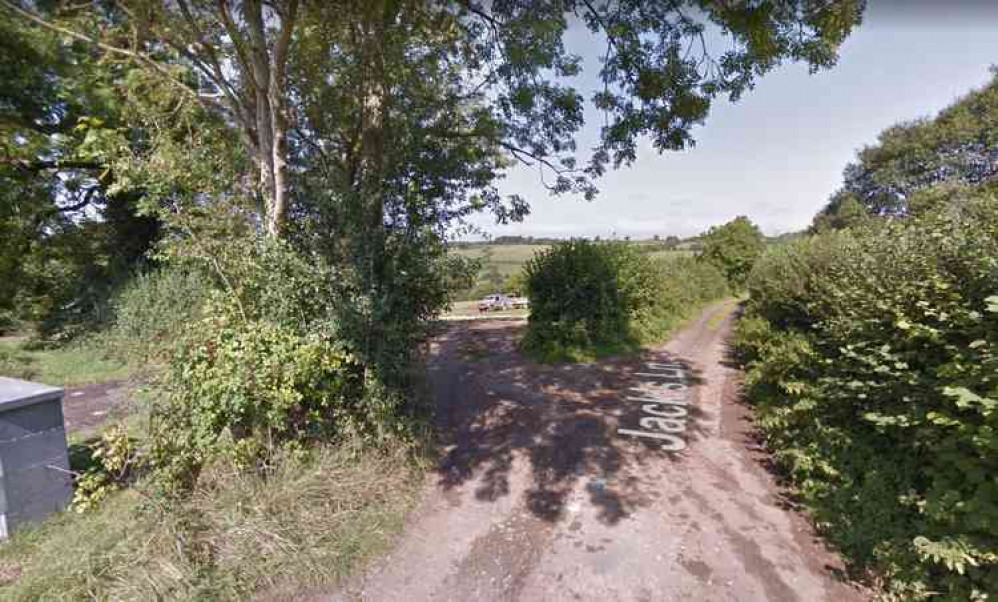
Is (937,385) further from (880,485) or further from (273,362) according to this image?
(273,362)

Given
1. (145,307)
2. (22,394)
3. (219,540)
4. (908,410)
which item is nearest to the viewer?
(219,540)

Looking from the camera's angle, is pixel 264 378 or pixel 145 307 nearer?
pixel 264 378

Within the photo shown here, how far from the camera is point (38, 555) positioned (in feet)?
9.36

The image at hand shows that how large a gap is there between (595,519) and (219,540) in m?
3.11

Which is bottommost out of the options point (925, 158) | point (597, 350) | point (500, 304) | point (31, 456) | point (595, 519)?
point (500, 304)

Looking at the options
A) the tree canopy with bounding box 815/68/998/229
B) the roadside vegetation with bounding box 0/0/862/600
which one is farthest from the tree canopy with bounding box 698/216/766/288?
the roadside vegetation with bounding box 0/0/862/600

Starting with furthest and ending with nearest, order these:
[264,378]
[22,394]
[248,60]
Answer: [248,60]
[264,378]
[22,394]

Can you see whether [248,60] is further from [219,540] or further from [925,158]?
[925,158]

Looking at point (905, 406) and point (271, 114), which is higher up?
point (271, 114)

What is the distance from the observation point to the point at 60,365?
32.6 feet

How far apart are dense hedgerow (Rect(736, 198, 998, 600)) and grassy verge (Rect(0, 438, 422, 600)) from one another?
12.7 ft

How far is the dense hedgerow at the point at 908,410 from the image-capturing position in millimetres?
2328

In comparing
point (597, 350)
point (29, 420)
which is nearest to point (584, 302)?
point (597, 350)

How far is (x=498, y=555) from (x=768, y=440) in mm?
3685
